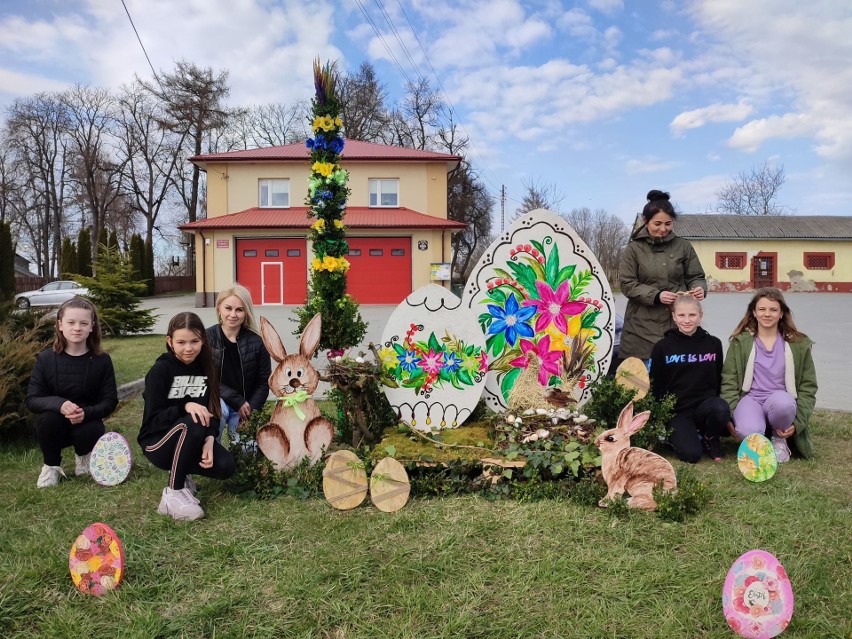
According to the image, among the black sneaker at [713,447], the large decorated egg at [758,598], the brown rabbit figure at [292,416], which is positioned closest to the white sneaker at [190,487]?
the brown rabbit figure at [292,416]

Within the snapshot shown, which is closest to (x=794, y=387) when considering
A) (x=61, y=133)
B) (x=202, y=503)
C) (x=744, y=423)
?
(x=744, y=423)

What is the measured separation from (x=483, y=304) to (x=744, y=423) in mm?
2046

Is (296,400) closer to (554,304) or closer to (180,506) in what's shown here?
(180,506)

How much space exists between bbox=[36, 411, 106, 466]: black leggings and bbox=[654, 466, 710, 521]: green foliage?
355 cm

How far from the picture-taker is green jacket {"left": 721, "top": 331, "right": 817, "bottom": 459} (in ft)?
14.1

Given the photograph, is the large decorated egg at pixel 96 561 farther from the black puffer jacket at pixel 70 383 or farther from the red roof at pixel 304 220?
the red roof at pixel 304 220

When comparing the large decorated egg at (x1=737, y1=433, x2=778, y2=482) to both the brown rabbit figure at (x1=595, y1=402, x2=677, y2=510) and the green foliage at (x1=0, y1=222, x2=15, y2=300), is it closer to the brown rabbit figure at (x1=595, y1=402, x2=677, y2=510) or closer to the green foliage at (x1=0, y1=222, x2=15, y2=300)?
the brown rabbit figure at (x1=595, y1=402, x2=677, y2=510)

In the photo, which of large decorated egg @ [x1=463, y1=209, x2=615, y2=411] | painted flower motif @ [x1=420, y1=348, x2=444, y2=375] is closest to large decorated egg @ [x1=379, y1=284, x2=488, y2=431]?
painted flower motif @ [x1=420, y1=348, x2=444, y2=375]

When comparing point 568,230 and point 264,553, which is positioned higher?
point 568,230

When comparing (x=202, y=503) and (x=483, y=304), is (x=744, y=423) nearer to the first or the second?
(x=483, y=304)

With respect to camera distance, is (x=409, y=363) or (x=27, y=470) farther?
(x=409, y=363)

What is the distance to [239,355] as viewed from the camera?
13.8 feet

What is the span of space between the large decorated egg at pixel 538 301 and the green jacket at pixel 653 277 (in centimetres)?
22

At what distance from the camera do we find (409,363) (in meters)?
4.48
